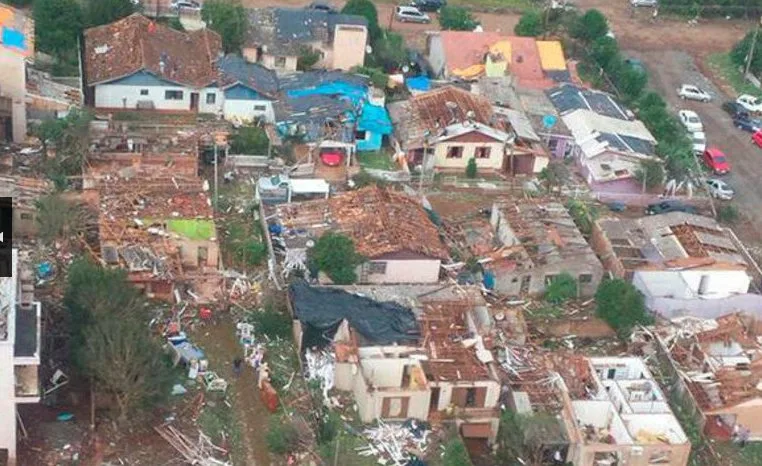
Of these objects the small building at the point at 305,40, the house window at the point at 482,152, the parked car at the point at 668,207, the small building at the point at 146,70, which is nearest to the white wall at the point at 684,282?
the parked car at the point at 668,207

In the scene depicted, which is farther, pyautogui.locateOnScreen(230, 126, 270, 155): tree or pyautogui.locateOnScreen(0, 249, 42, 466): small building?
pyautogui.locateOnScreen(230, 126, 270, 155): tree

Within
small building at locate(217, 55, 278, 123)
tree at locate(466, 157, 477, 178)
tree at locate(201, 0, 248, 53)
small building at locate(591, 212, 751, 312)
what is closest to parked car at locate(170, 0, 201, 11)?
tree at locate(201, 0, 248, 53)

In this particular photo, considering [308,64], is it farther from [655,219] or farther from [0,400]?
[0,400]

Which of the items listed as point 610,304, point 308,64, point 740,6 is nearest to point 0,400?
point 610,304

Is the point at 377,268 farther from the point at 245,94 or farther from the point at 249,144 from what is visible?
the point at 245,94

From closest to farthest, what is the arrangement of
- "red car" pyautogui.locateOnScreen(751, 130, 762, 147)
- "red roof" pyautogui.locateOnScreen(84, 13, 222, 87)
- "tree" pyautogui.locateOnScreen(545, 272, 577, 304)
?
"tree" pyautogui.locateOnScreen(545, 272, 577, 304), "red roof" pyautogui.locateOnScreen(84, 13, 222, 87), "red car" pyautogui.locateOnScreen(751, 130, 762, 147)

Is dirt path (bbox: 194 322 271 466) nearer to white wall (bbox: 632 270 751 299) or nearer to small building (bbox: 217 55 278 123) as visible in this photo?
white wall (bbox: 632 270 751 299)

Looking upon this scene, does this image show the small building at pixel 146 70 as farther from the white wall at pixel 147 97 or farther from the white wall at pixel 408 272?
the white wall at pixel 408 272
